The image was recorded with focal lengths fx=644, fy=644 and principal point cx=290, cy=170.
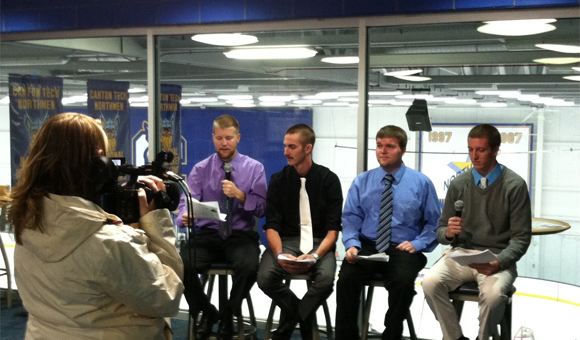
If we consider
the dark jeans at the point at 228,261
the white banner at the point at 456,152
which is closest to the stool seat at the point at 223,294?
the dark jeans at the point at 228,261

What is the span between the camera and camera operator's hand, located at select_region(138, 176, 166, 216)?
197 cm

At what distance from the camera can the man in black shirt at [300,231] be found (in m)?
3.91

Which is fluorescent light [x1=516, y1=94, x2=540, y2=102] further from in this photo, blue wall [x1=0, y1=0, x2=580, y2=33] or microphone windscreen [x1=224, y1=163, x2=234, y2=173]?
microphone windscreen [x1=224, y1=163, x2=234, y2=173]

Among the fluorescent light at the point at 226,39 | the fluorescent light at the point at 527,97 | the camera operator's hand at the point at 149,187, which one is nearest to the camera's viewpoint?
the camera operator's hand at the point at 149,187

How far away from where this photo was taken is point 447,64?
4.38 meters

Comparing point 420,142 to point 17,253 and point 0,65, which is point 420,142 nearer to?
point 17,253

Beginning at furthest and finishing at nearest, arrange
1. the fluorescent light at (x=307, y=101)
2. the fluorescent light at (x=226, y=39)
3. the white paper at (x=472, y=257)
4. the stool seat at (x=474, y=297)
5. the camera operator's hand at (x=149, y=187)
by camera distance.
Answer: the fluorescent light at (x=226, y=39)
the fluorescent light at (x=307, y=101)
the stool seat at (x=474, y=297)
the white paper at (x=472, y=257)
the camera operator's hand at (x=149, y=187)

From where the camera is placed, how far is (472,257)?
3.51 m

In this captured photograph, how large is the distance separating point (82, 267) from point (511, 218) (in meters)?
2.70

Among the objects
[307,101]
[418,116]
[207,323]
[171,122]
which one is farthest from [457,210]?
[171,122]

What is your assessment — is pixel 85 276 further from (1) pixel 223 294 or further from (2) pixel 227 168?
(1) pixel 223 294

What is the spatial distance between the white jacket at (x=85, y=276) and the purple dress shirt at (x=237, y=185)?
7.90 ft

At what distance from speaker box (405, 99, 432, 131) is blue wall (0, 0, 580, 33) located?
625 mm

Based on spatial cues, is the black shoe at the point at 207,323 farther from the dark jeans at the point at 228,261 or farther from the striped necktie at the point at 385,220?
the striped necktie at the point at 385,220
